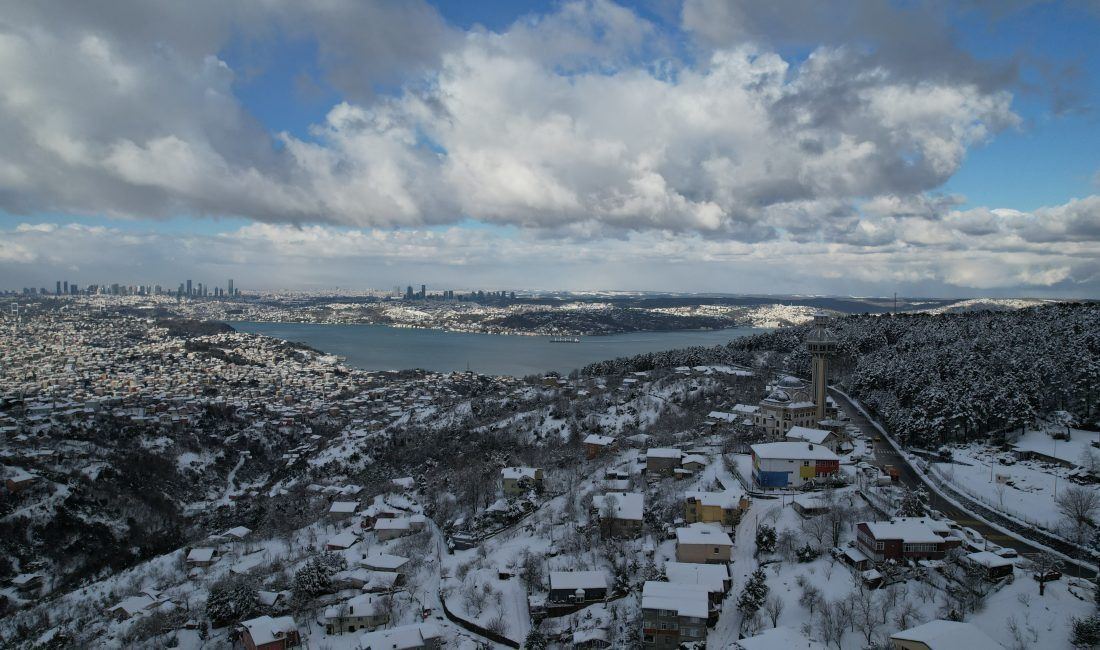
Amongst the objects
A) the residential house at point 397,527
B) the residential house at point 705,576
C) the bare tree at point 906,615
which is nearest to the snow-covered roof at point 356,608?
the residential house at point 397,527

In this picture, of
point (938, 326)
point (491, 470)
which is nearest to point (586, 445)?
point (491, 470)

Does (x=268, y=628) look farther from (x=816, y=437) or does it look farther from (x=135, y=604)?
(x=816, y=437)

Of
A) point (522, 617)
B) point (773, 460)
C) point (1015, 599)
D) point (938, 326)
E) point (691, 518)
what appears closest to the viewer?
point (1015, 599)

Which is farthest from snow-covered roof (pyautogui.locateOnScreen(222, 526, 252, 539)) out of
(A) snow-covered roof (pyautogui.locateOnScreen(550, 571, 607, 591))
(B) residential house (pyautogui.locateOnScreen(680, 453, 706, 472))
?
(B) residential house (pyautogui.locateOnScreen(680, 453, 706, 472))

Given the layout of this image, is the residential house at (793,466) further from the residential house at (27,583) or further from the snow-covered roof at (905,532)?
the residential house at (27,583)

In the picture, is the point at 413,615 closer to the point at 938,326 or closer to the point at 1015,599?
the point at 1015,599

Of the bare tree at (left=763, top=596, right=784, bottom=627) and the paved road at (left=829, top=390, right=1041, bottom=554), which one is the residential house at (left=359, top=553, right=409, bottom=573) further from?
the paved road at (left=829, top=390, right=1041, bottom=554)
